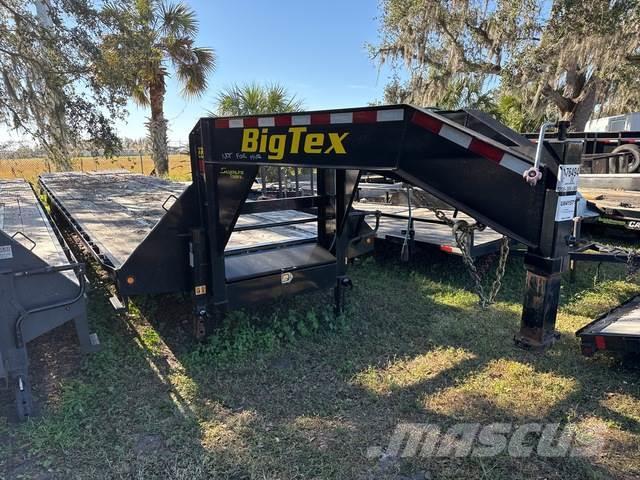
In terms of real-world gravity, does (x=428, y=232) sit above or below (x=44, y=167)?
below

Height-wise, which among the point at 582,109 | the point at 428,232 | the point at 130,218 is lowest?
the point at 428,232

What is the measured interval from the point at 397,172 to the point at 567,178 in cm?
86

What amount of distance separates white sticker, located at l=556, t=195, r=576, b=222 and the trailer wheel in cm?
329

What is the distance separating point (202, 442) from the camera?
275cm

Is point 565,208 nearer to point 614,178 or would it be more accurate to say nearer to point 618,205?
point 618,205

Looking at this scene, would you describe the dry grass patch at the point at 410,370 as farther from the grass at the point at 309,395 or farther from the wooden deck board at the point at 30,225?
the wooden deck board at the point at 30,225

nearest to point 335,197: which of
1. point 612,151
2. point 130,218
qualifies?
point 130,218

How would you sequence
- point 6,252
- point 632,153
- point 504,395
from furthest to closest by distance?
1. point 632,153
2. point 504,395
3. point 6,252

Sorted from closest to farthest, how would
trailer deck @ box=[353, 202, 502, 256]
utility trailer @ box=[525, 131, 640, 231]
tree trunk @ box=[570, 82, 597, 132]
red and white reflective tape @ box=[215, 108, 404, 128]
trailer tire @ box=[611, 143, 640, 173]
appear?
red and white reflective tape @ box=[215, 108, 404, 128]
trailer deck @ box=[353, 202, 502, 256]
utility trailer @ box=[525, 131, 640, 231]
trailer tire @ box=[611, 143, 640, 173]
tree trunk @ box=[570, 82, 597, 132]

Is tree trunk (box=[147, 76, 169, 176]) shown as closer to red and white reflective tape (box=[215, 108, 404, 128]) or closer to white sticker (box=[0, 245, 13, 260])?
red and white reflective tape (box=[215, 108, 404, 128])

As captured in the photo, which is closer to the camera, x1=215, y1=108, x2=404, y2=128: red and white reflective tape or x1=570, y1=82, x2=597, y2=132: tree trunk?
x1=215, y1=108, x2=404, y2=128: red and white reflective tape

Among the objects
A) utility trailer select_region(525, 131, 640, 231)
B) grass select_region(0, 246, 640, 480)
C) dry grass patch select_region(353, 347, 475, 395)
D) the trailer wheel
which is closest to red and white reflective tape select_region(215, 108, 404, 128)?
grass select_region(0, 246, 640, 480)

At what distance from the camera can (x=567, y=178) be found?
2348 millimetres

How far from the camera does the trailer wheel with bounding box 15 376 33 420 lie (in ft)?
9.46
